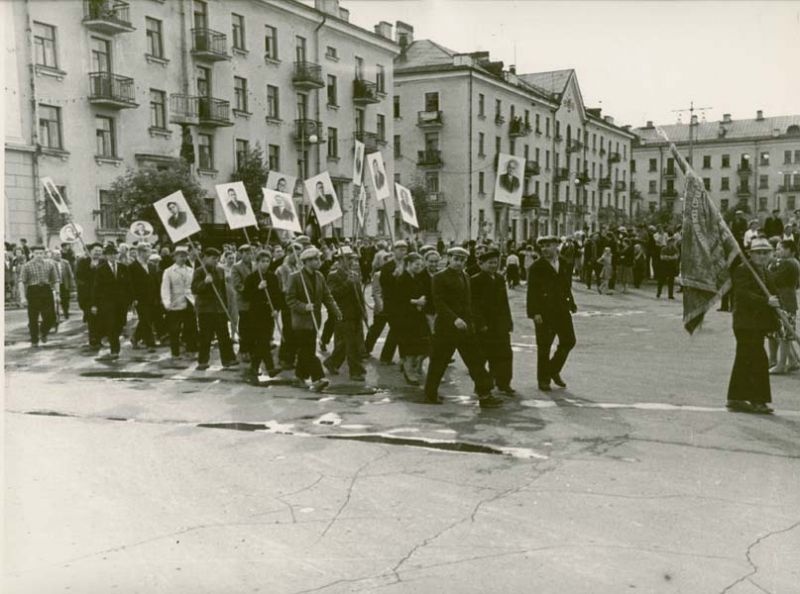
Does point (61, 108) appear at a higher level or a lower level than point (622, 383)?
higher

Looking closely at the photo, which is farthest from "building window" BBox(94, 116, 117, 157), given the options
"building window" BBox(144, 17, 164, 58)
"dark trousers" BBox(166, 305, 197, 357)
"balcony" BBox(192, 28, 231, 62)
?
"dark trousers" BBox(166, 305, 197, 357)

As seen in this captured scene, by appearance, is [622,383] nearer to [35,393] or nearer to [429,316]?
[429,316]

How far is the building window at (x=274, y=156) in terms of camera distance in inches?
1361

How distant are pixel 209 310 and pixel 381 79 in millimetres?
28210

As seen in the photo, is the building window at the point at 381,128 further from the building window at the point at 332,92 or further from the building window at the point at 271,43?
the building window at the point at 271,43

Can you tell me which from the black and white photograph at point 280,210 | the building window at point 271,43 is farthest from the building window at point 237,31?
the black and white photograph at point 280,210

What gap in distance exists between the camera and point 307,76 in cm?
3262

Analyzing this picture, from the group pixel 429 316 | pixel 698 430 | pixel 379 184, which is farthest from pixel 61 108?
pixel 698 430

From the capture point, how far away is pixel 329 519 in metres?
5.15

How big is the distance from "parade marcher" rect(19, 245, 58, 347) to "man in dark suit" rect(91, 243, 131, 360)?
1508 mm

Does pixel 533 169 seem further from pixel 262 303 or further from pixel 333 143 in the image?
pixel 333 143

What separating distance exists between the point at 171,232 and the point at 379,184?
4.88 metres

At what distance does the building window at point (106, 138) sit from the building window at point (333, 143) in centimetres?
1424

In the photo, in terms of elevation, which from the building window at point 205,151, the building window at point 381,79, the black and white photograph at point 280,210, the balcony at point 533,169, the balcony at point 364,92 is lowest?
the black and white photograph at point 280,210
